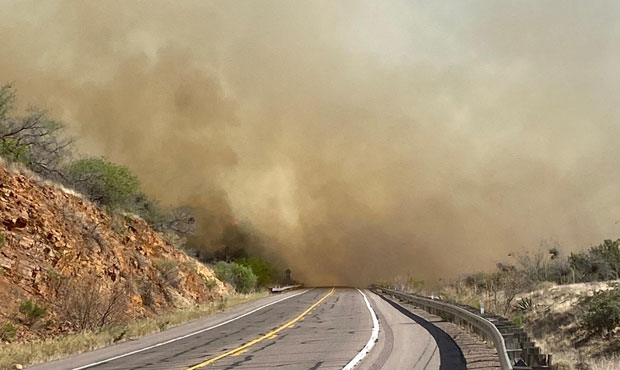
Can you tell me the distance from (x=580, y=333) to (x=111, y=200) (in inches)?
881

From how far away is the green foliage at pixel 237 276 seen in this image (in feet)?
142

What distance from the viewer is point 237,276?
45.7 metres

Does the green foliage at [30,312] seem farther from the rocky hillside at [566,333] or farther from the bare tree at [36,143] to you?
the rocky hillside at [566,333]

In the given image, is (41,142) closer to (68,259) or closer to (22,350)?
(68,259)

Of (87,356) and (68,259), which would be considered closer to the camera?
(87,356)

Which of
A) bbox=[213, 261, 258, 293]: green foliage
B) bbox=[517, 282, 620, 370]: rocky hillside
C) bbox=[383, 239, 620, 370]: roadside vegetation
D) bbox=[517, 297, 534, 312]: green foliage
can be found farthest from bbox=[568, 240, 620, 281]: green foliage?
bbox=[213, 261, 258, 293]: green foliage

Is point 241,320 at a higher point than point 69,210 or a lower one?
lower

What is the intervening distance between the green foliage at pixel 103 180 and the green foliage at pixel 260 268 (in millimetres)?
33757

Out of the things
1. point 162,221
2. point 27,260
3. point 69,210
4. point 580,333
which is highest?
point 162,221

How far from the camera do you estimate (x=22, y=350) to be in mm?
11906

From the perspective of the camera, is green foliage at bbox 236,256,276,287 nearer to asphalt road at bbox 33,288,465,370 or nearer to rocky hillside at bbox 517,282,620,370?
rocky hillside at bbox 517,282,620,370

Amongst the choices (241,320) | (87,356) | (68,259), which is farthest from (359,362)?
(68,259)

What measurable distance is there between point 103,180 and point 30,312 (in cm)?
1309

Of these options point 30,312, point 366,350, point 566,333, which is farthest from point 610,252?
point 30,312
